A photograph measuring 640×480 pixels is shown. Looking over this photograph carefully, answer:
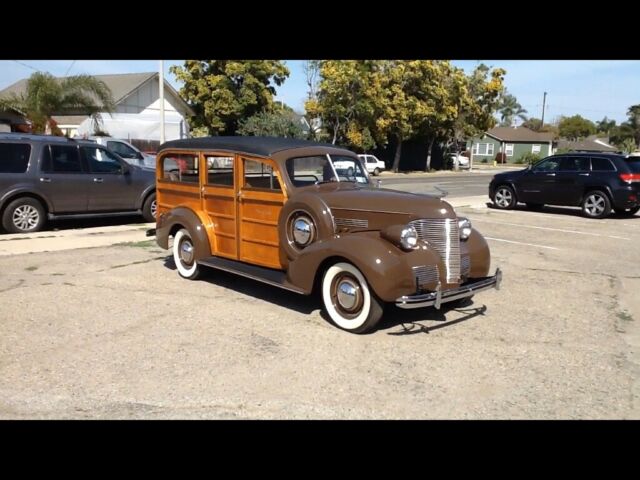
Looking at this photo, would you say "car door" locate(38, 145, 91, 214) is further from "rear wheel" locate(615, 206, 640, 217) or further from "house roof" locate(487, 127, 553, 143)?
"house roof" locate(487, 127, 553, 143)

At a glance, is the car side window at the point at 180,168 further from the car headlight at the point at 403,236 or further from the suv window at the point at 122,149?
the suv window at the point at 122,149

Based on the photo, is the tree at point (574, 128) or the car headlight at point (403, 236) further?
the tree at point (574, 128)

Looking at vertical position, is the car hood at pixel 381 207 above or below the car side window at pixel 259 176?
below

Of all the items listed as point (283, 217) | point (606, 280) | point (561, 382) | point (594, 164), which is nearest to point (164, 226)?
point (283, 217)

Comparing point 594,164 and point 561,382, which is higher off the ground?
point 594,164

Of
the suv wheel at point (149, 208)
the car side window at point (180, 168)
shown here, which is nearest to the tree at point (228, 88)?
the suv wheel at point (149, 208)

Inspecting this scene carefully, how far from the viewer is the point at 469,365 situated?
4.65m

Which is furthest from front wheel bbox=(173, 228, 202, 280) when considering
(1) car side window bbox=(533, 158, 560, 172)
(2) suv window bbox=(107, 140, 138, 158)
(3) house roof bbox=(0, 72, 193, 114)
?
(3) house roof bbox=(0, 72, 193, 114)

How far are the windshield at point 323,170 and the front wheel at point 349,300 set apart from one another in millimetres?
1304

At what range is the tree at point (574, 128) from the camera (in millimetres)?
94438

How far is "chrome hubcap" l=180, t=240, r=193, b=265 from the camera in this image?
7.25 m

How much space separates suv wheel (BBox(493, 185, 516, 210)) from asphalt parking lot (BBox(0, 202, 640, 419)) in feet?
26.6

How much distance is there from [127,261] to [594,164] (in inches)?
461
